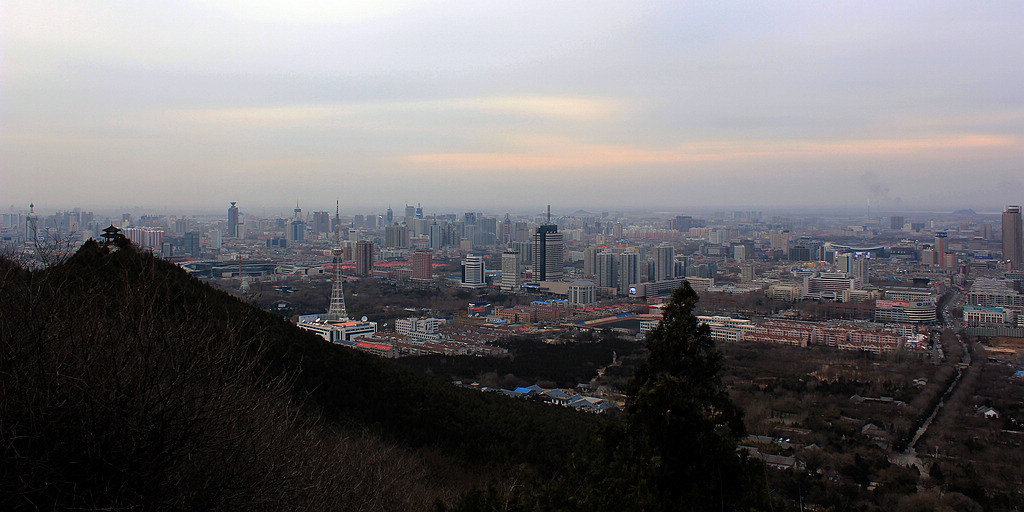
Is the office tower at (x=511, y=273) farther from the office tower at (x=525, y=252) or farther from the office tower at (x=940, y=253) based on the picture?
the office tower at (x=940, y=253)

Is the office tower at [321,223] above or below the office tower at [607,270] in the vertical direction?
above

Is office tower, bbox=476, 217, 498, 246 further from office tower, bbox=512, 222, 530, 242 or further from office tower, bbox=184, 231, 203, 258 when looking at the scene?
office tower, bbox=184, 231, 203, 258

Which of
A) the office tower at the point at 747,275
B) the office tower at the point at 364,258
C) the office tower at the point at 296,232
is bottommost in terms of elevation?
the office tower at the point at 747,275

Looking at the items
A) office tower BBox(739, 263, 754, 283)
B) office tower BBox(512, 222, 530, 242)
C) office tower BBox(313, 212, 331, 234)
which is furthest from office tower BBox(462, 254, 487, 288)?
office tower BBox(313, 212, 331, 234)

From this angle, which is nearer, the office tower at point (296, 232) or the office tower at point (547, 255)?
the office tower at point (547, 255)

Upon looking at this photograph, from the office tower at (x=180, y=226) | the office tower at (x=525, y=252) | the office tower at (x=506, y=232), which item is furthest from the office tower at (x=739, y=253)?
the office tower at (x=180, y=226)

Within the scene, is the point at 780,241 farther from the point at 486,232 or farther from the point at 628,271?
the point at 486,232

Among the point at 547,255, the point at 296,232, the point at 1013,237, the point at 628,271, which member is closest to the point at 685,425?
the point at 628,271
